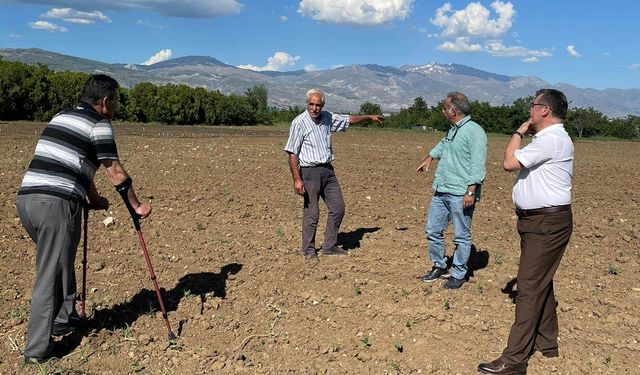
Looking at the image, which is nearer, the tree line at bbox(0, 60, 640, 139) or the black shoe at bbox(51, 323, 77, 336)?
the black shoe at bbox(51, 323, 77, 336)

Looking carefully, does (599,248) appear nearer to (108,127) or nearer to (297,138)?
(297,138)

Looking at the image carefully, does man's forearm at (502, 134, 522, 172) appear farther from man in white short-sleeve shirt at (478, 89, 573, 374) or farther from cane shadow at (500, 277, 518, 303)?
cane shadow at (500, 277, 518, 303)

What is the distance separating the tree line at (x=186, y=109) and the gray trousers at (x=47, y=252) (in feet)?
126

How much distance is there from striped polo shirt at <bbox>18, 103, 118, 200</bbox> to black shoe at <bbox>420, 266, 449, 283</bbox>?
3.68 meters

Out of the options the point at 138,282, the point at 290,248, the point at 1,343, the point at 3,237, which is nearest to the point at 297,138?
the point at 290,248

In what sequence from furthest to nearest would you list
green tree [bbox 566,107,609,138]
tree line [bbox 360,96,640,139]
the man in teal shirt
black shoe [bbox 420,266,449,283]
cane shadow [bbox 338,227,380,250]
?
green tree [bbox 566,107,609,138] → tree line [bbox 360,96,640,139] → cane shadow [bbox 338,227,380,250] → black shoe [bbox 420,266,449,283] → the man in teal shirt

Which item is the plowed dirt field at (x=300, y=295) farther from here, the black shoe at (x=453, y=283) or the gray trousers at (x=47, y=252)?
the gray trousers at (x=47, y=252)

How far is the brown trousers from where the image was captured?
443 cm

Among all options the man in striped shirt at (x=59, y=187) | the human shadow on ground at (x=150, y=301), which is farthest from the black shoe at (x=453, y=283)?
the man in striped shirt at (x=59, y=187)

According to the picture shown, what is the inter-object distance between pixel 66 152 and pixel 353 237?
483 centimetres

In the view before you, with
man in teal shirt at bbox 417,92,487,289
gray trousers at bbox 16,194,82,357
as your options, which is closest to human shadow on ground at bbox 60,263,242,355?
gray trousers at bbox 16,194,82,357

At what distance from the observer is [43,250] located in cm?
440

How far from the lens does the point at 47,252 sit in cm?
440

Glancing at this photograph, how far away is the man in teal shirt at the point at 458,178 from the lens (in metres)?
5.85
